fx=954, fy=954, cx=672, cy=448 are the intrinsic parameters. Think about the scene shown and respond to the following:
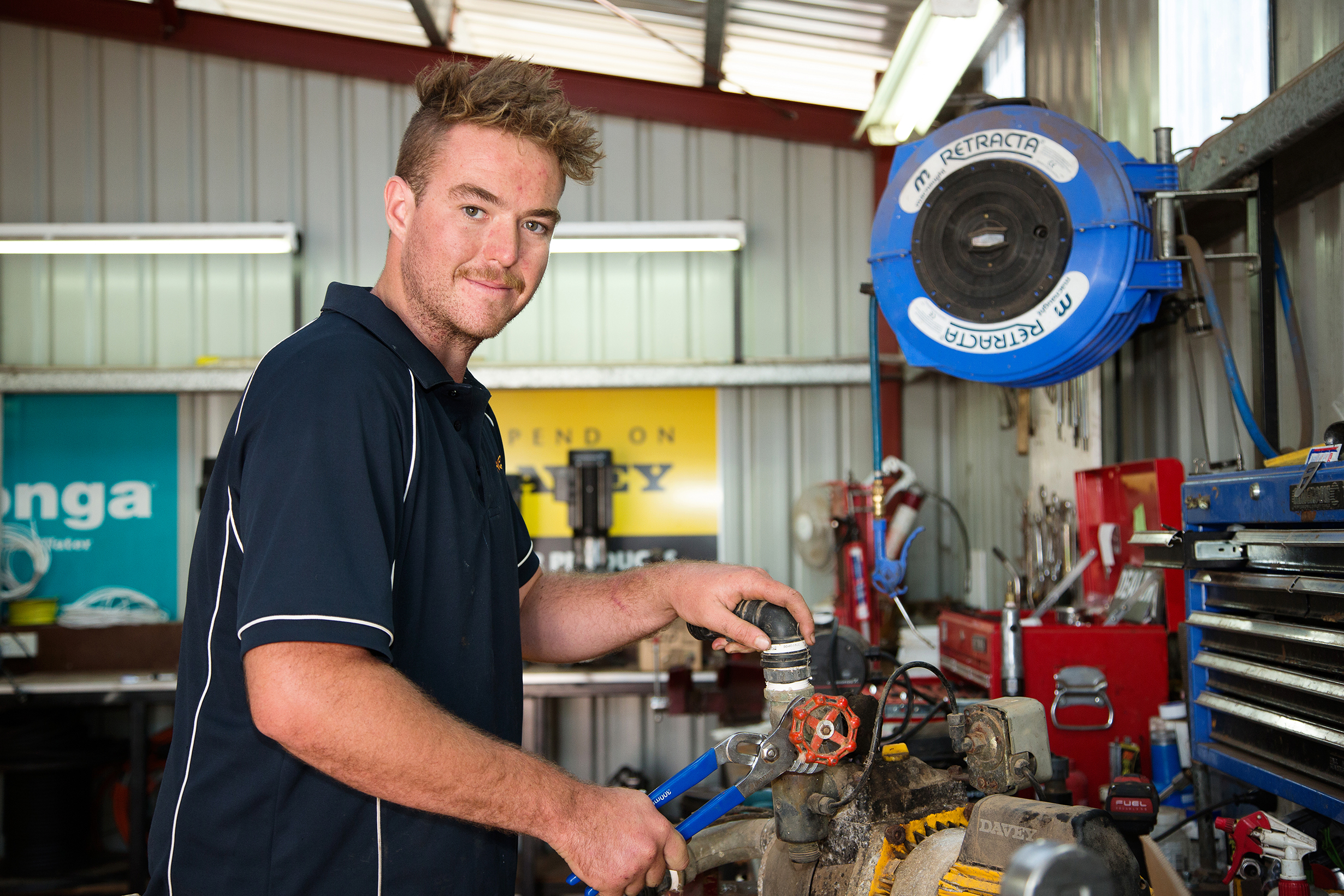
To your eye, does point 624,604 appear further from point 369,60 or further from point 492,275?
point 369,60

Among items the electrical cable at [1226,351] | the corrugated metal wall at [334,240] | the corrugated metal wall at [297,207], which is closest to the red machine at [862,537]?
the corrugated metal wall at [334,240]

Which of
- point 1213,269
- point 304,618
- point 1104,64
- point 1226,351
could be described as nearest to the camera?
point 304,618

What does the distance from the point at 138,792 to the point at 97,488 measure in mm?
1793

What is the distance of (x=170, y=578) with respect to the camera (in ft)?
16.8

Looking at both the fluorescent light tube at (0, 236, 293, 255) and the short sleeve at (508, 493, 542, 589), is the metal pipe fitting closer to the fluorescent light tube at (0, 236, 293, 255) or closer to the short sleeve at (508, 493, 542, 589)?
the short sleeve at (508, 493, 542, 589)

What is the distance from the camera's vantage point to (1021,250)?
72.7 inches

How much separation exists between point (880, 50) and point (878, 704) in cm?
380

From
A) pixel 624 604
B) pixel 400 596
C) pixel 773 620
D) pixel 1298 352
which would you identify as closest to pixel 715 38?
pixel 1298 352

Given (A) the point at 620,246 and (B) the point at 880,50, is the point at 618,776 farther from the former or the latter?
(B) the point at 880,50

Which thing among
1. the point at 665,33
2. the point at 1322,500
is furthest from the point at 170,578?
the point at 1322,500

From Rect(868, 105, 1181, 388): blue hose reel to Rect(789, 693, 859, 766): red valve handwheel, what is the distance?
3.31 ft

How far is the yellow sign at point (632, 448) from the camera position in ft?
17.1

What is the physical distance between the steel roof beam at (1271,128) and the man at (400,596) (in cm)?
116

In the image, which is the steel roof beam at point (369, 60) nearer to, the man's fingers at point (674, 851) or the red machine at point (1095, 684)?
the red machine at point (1095, 684)
